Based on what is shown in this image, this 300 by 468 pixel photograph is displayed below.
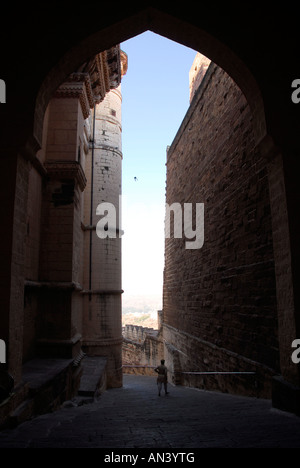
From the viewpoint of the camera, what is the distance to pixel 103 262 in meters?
11.9

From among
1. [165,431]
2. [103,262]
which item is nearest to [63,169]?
[103,262]

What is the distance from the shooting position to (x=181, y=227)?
11211 mm

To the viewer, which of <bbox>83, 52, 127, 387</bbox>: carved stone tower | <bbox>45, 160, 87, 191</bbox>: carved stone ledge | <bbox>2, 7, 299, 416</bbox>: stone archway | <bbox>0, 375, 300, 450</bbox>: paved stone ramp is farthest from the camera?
<bbox>83, 52, 127, 387</bbox>: carved stone tower

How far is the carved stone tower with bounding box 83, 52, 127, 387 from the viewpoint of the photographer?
37.7 feet

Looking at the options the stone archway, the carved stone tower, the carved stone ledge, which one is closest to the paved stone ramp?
the stone archway

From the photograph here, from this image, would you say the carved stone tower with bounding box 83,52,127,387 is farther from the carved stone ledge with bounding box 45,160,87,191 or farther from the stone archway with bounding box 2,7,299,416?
the stone archway with bounding box 2,7,299,416

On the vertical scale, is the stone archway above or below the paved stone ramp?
above

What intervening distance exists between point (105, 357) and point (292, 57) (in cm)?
1045

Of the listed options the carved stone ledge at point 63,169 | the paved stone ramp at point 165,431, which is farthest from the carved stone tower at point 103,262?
the paved stone ramp at point 165,431

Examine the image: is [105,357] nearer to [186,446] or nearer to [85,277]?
[85,277]

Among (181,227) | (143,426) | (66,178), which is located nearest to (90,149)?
(181,227)

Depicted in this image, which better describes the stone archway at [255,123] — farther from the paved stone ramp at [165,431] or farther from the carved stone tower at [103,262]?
the carved stone tower at [103,262]

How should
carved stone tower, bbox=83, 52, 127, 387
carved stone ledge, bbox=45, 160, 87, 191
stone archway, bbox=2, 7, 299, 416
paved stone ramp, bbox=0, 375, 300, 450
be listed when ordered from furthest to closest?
1. carved stone tower, bbox=83, 52, 127, 387
2. carved stone ledge, bbox=45, 160, 87, 191
3. stone archway, bbox=2, 7, 299, 416
4. paved stone ramp, bbox=0, 375, 300, 450

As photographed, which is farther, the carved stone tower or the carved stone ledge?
the carved stone tower
